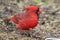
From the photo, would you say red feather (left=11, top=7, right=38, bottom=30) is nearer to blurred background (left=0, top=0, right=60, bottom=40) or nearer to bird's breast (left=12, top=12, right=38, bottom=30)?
bird's breast (left=12, top=12, right=38, bottom=30)

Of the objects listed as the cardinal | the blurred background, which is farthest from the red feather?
the blurred background

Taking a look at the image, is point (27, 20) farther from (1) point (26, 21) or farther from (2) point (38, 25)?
(2) point (38, 25)

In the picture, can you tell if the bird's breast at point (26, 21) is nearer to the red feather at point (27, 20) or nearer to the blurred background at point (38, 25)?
the red feather at point (27, 20)

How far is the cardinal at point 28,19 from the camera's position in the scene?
590 centimetres

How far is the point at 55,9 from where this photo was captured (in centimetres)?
945

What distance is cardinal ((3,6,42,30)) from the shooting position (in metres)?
5.90

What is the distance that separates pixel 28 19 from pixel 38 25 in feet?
3.96

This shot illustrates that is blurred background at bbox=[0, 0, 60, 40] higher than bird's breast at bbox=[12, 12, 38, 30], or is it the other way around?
bird's breast at bbox=[12, 12, 38, 30]

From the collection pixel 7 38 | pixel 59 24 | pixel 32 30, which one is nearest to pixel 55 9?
pixel 59 24

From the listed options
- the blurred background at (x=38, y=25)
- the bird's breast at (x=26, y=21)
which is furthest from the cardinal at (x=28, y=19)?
the blurred background at (x=38, y=25)

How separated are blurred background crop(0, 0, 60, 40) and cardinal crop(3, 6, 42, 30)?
0.20 m

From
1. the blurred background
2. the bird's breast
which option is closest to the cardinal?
the bird's breast

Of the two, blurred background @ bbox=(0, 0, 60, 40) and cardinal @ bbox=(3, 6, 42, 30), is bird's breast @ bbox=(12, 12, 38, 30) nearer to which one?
cardinal @ bbox=(3, 6, 42, 30)

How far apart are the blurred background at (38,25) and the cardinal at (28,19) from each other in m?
0.20
